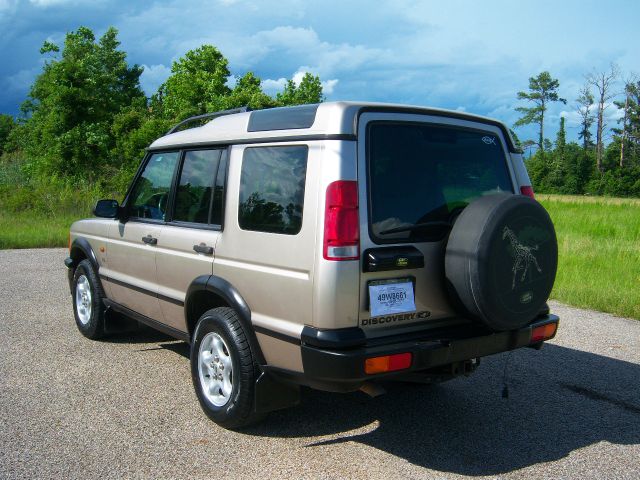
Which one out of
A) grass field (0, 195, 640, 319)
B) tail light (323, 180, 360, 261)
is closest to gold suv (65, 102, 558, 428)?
tail light (323, 180, 360, 261)

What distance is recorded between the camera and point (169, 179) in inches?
192

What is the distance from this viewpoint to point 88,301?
20.3 ft

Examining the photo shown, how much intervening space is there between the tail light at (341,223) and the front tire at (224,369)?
95 cm

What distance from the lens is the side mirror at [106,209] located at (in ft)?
17.6

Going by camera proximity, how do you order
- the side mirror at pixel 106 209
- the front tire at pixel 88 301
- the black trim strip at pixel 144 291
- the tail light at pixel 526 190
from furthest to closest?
1. the front tire at pixel 88 301
2. the side mirror at pixel 106 209
3. the black trim strip at pixel 144 291
4. the tail light at pixel 526 190

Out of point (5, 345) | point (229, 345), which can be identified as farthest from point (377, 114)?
point (5, 345)

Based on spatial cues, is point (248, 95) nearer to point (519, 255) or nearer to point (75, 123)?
point (75, 123)

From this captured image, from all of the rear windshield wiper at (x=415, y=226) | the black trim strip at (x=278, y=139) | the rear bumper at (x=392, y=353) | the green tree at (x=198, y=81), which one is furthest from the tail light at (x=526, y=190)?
the green tree at (x=198, y=81)

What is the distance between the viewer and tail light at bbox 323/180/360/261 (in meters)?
3.19

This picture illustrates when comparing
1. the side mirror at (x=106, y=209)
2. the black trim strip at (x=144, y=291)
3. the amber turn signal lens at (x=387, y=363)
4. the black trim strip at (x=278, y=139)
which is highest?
the black trim strip at (x=278, y=139)

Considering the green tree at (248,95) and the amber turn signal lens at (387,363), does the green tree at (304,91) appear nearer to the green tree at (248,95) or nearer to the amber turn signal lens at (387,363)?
the green tree at (248,95)

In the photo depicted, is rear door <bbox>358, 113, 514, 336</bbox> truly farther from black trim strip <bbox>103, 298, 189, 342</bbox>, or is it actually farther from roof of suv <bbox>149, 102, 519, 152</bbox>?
black trim strip <bbox>103, 298, 189, 342</bbox>

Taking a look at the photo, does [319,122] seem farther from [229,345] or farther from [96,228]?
[96,228]

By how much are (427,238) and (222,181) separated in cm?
148
